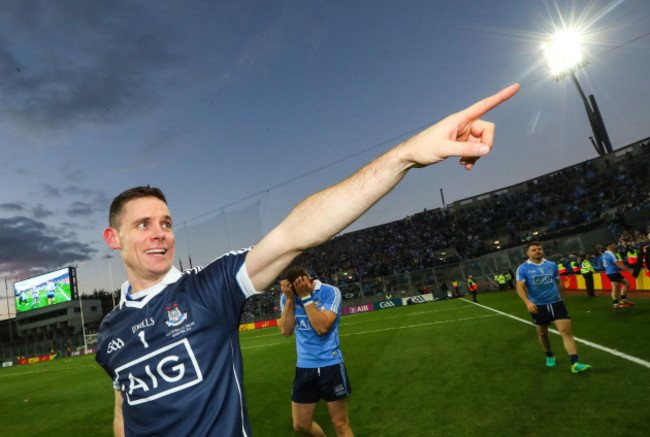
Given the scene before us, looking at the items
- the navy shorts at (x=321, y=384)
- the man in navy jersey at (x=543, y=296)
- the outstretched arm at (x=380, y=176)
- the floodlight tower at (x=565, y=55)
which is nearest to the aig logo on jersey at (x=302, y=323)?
the navy shorts at (x=321, y=384)

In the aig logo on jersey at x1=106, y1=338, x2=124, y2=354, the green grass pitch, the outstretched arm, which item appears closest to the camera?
the outstretched arm

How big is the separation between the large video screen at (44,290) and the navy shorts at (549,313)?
1970 inches

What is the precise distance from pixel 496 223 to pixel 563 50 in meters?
16.4

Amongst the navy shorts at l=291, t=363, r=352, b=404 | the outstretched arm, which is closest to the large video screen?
the navy shorts at l=291, t=363, r=352, b=404

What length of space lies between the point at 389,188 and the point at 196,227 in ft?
121

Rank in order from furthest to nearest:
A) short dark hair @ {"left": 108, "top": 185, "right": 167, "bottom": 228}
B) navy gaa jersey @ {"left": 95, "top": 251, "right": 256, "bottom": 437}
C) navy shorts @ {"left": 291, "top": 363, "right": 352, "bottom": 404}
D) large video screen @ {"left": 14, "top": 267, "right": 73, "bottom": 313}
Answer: large video screen @ {"left": 14, "top": 267, "right": 73, "bottom": 313}
navy shorts @ {"left": 291, "top": 363, "right": 352, "bottom": 404}
short dark hair @ {"left": 108, "top": 185, "right": 167, "bottom": 228}
navy gaa jersey @ {"left": 95, "top": 251, "right": 256, "bottom": 437}

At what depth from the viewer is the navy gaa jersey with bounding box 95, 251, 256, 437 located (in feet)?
6.39

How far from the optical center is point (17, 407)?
12.4 meters

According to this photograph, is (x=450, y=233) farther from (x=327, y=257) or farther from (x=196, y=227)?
(x=196, y=227)

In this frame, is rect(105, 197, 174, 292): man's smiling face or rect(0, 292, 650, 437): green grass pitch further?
rect(0, 292, 650, 437): green grass pitch

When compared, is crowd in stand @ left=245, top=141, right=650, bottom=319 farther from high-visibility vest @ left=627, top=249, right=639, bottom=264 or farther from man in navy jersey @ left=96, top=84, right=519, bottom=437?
man in navy jersey @ left=96, top=84, right=519, bottom=437

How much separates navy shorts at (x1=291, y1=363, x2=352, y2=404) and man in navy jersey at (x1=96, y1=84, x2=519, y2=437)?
2.50 metres

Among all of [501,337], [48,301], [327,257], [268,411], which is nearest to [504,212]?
[327,257]

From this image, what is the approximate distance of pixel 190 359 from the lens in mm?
1979
